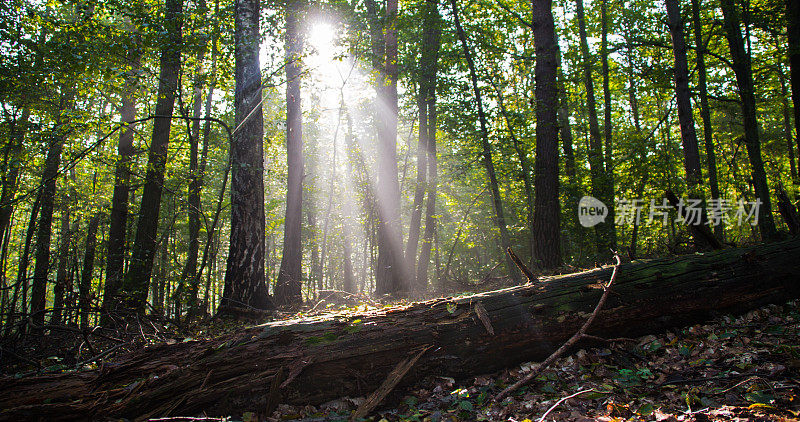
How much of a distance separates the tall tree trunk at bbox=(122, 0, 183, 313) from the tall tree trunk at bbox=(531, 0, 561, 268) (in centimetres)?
637

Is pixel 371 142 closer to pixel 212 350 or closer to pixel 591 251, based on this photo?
pixel 591 251

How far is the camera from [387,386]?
3.31m

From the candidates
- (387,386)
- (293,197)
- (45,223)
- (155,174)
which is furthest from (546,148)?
(45,223)

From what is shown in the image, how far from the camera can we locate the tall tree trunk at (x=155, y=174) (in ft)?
22.0

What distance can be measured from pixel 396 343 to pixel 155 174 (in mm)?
7757

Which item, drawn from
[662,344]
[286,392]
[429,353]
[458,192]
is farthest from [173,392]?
[458,192]

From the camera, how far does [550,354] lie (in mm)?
3756

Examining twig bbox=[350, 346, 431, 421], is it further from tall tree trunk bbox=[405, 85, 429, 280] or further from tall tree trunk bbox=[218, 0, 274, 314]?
tall tree trunk bbox=[405, 85, 429, 280]

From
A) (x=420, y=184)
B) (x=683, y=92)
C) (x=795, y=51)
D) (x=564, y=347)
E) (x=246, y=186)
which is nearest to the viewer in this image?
(x=564, y=347)

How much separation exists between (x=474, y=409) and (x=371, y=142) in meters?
19.0

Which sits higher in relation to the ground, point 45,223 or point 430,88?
point 430,88

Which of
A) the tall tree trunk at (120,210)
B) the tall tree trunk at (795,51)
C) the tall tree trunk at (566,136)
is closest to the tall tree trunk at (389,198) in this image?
the tall tree trunk at (566,136)

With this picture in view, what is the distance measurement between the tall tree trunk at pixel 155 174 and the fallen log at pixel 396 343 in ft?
14.0

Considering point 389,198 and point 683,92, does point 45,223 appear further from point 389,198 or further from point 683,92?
point 683,92
